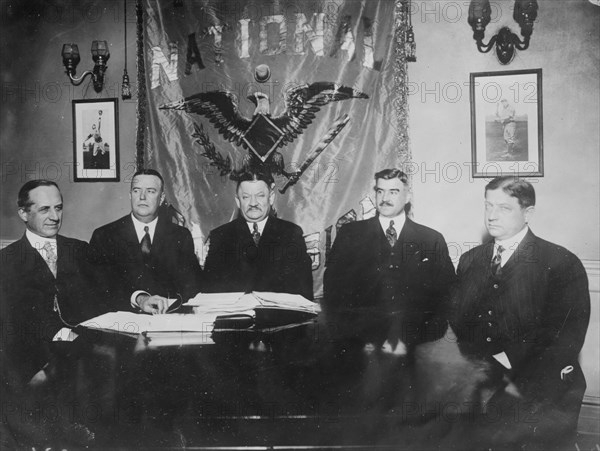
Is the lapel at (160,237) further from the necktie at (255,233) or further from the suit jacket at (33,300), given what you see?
the necktie at (255,233)

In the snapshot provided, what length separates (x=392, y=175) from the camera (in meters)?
2.30

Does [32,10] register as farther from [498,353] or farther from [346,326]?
[498,353]

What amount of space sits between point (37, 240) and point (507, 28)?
7.51ft

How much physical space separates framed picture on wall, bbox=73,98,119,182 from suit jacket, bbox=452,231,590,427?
70.4 inches

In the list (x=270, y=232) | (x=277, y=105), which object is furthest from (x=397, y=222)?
(x=277, y=105)

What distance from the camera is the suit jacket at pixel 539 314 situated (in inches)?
74.1

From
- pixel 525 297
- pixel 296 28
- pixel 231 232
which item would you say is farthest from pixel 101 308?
pixel 525 297

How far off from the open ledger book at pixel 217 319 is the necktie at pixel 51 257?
556 millimetres

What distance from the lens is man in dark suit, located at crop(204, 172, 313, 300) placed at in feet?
7.52

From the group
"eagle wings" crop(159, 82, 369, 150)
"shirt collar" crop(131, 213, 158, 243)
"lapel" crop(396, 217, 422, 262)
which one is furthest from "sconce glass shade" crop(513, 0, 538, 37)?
"shirt collar" crop(131, 213, 158, 243)

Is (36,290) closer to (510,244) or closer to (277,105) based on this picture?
(277,105)

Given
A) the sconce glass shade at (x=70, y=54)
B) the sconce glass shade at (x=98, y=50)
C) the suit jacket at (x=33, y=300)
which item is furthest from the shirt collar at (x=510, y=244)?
the sconce glass shade at (x=70, y=54)

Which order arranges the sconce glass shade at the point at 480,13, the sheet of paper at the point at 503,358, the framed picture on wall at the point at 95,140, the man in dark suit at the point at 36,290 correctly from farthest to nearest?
the framed picture on wall at the point at 95,140 → the sconce glass shade at the point at 480,13 → the man in dark suit at the point at 36,290 → the sheet of paper at the point at 503,358

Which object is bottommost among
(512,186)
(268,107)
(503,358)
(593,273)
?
(503,358)
